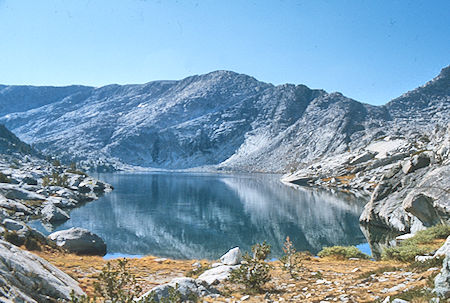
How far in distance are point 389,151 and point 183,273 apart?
126m

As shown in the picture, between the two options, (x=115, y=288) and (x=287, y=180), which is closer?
(x=115, y=288)

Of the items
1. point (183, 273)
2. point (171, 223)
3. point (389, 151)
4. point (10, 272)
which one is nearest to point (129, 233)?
point (171, 223)

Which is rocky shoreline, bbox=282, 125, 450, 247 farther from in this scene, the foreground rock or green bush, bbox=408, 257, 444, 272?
the foreground rock

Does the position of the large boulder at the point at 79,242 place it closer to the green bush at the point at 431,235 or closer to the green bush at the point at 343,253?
the green bush at the point at 343,253

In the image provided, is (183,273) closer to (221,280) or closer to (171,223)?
(221,280)

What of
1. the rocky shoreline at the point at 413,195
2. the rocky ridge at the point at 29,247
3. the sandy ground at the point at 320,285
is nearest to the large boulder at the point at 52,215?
the rocky ridge at the point at 29,247

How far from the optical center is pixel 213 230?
46281mm

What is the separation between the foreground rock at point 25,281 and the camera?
7270 mm

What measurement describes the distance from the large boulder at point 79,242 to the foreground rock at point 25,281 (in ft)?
67.9

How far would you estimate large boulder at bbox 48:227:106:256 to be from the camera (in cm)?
2852

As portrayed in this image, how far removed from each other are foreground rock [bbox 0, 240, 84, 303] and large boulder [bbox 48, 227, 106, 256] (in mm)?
20706

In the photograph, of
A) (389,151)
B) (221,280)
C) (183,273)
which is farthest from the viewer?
(389,151)

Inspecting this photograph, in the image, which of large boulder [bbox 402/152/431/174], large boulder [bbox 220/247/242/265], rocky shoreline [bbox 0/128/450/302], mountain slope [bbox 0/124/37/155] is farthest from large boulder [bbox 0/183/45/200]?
mountain slope [bbox 0/124/37/155]

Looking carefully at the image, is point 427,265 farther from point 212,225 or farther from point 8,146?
point 8,146
